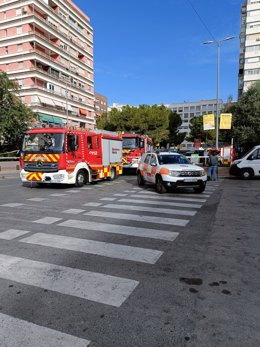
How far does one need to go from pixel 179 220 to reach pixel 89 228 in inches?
84.6

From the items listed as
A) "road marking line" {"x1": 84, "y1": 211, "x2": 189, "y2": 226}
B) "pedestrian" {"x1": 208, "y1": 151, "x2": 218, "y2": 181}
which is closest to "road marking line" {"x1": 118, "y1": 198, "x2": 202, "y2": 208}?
"road marking line" {"x1": 84, "y1": 211, "x2": 189, "y2": 226}

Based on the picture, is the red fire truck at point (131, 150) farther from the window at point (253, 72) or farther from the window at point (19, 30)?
the window at point (253, 72)

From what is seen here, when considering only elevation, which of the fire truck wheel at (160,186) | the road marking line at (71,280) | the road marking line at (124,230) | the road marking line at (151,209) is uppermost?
the fire truck wheel at (160,186)

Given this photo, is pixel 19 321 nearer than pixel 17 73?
Yes

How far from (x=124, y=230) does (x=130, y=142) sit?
15295 mm

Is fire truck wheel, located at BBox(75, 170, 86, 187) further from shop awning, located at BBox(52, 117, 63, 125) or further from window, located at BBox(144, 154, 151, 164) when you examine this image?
shop awning, located at BBox(52, 117, 63, 125)

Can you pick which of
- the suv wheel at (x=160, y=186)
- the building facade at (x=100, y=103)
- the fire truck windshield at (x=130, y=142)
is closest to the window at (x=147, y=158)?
the suv wheel at (x=160, y=186)

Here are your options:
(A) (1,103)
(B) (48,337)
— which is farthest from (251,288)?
(A) (1,103)

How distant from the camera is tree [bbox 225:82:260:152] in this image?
103 ft

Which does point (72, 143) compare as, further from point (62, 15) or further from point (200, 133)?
point (200, 133)

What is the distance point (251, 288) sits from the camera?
345 centimetres

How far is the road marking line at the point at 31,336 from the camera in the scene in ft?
8.05

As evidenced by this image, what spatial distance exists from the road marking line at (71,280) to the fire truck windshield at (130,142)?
55.3 feet

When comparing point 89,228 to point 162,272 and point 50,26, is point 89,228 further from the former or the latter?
point 50,26
